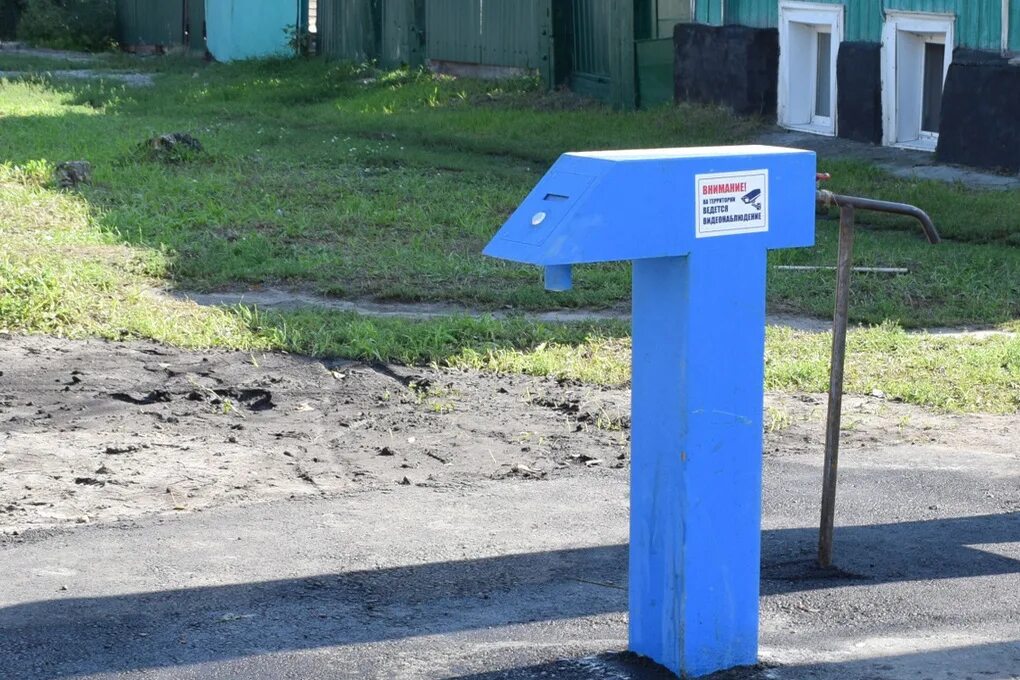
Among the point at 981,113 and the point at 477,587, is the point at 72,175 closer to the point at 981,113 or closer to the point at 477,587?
the point at 981,113

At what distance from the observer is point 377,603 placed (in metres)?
4.14

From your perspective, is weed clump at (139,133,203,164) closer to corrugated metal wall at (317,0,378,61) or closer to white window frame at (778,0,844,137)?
white window frame at (778,0,844,137)

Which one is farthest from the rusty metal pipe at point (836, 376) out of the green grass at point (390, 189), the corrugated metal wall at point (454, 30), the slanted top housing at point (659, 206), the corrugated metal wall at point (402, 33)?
the corrugated metal wall at point (402, 33)

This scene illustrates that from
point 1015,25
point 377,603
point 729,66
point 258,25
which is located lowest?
point 377,603

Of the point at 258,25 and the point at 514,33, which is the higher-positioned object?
the point at 258,25

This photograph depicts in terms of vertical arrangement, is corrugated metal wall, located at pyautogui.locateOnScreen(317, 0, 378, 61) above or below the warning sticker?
above

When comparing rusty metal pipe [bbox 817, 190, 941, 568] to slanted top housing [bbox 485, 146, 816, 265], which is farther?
rusty metal pipe [bbox 817, 190, 941, 568]

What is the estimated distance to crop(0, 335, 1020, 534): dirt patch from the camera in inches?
208

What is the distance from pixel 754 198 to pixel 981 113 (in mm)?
9970

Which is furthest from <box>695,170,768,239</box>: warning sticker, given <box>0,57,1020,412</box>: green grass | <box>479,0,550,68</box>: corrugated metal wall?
<box>479,0,550,68</box>: corrugated metal wall

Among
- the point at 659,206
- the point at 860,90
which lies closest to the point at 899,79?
the point at 860,90

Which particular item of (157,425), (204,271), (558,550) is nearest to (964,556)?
(558,550)

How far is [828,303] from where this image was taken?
27.2 feet

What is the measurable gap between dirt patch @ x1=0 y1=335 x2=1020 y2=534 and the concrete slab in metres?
0.25
